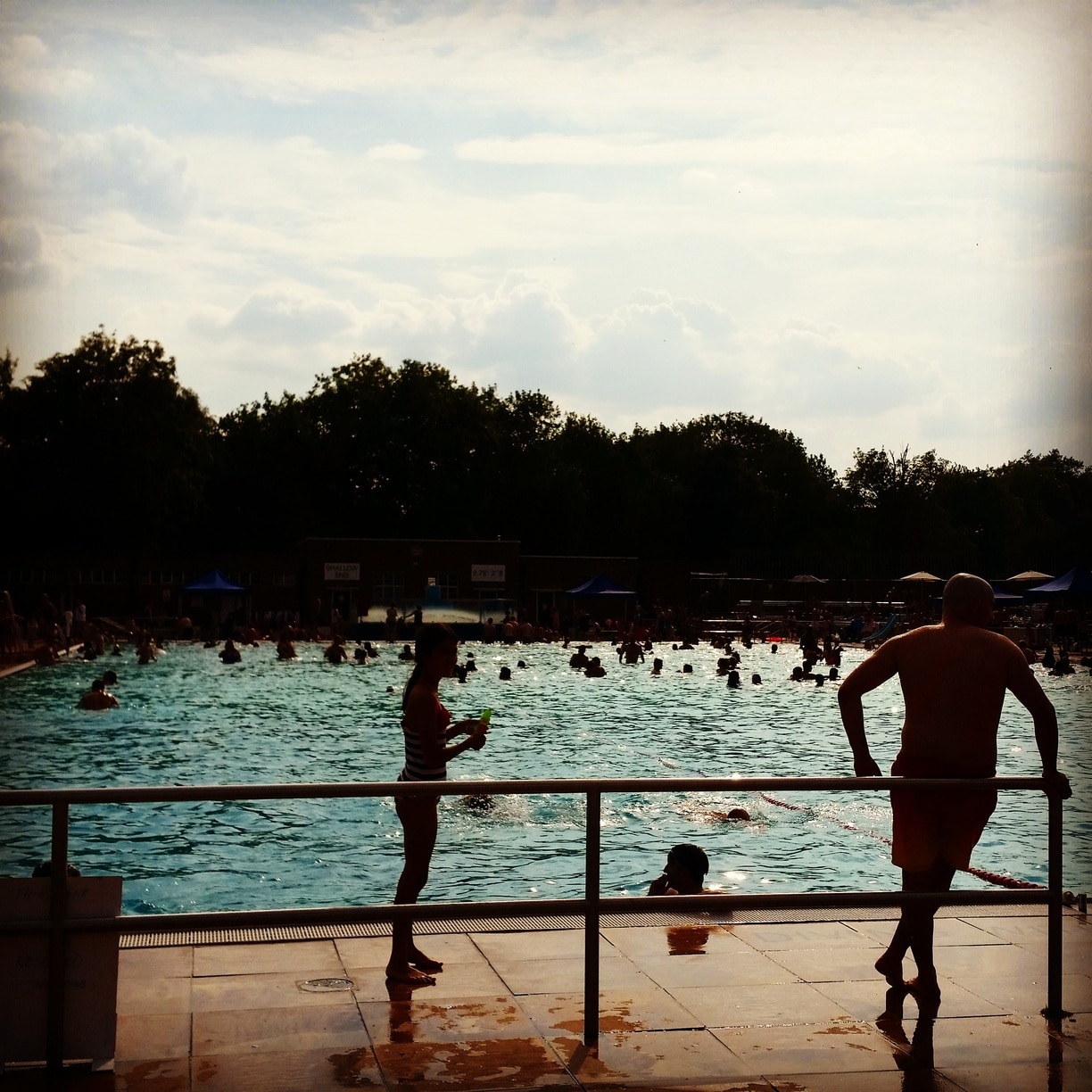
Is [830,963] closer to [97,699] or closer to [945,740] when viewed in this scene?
[945,740]

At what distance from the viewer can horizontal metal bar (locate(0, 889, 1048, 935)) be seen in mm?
4152

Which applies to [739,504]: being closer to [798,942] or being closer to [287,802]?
[287,802]

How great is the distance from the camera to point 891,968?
5.05 meters

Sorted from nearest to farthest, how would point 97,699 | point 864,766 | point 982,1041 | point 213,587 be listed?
point 982,1041
point 864,766
point 97,699
point 213,587

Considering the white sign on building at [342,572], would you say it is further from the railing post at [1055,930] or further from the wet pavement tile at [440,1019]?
the railing post at [1055,930]

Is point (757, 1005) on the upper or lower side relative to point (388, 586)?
lower

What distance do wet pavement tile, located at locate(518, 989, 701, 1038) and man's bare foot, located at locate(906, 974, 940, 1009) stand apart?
0.86 metres

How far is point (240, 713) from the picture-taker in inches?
1013

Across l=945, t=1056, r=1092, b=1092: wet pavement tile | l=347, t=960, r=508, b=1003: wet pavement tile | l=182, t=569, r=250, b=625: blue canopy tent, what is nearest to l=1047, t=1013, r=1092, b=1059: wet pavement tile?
l=945, t=1056, r=1092, b=1092: wet pavement tile

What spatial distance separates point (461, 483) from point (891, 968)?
230 feet

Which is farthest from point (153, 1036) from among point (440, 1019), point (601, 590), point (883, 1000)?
point (601, 590)

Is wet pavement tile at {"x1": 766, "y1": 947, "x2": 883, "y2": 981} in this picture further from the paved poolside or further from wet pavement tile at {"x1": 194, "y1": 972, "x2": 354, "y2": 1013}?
wet pavement tile at {"x1": 194, "y1": 972, "x2": 354, "y2": 1013}

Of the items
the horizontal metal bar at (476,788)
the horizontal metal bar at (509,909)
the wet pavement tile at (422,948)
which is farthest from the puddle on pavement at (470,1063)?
the wet pavement tile at (422,948)

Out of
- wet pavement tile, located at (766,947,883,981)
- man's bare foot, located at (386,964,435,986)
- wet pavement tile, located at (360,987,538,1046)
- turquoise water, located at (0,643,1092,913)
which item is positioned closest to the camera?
wet pavement tile, located at (360,987,538,1046)
